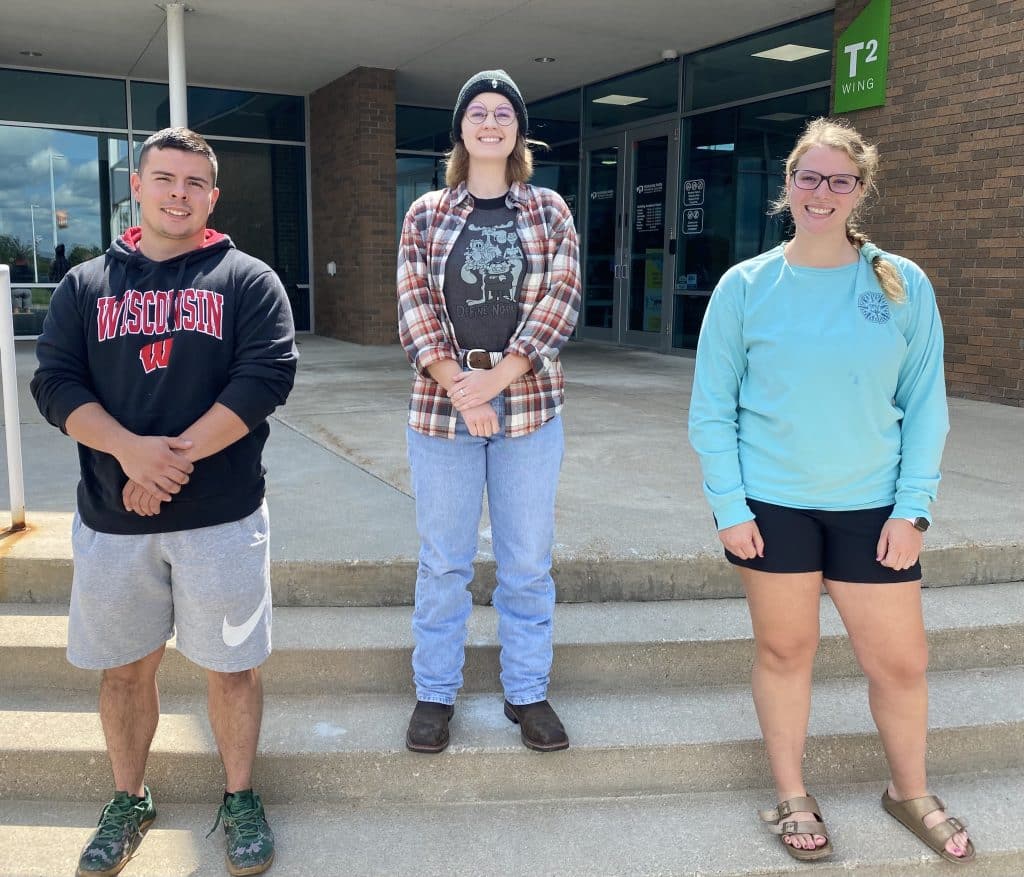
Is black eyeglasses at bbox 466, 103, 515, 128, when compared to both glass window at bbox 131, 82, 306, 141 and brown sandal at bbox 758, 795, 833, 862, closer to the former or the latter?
brown sandal at bbox 758, 795, 833, 862

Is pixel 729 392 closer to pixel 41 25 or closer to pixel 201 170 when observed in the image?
pixel 201 170

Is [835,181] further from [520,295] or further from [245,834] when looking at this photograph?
[245,834]

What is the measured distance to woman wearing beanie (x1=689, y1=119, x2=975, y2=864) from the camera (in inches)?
84.8

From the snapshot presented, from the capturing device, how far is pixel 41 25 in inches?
384

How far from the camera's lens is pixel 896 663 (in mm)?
2283

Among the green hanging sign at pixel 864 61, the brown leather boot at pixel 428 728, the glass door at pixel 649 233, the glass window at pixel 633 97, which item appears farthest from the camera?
the glass door at pixel 649 233

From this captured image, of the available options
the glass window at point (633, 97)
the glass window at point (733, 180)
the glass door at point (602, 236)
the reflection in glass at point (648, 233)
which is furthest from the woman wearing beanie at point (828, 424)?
the glass door at point (602, 236)

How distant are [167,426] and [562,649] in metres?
1.50

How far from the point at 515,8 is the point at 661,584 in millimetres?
7355

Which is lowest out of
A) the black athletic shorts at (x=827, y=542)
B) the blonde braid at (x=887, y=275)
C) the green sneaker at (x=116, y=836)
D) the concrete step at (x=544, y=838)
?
the concrete step at (x=544, y=838)

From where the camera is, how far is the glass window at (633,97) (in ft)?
36.2

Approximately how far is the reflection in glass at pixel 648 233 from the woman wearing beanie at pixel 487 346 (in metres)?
9.19

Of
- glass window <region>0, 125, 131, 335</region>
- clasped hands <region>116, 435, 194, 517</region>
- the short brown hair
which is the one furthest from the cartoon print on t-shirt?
glass window <region>0, 125, 131, 335</region>

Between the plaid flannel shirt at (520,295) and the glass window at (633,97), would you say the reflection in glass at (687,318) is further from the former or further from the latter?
the plaid flannel shirt at (520,295)
